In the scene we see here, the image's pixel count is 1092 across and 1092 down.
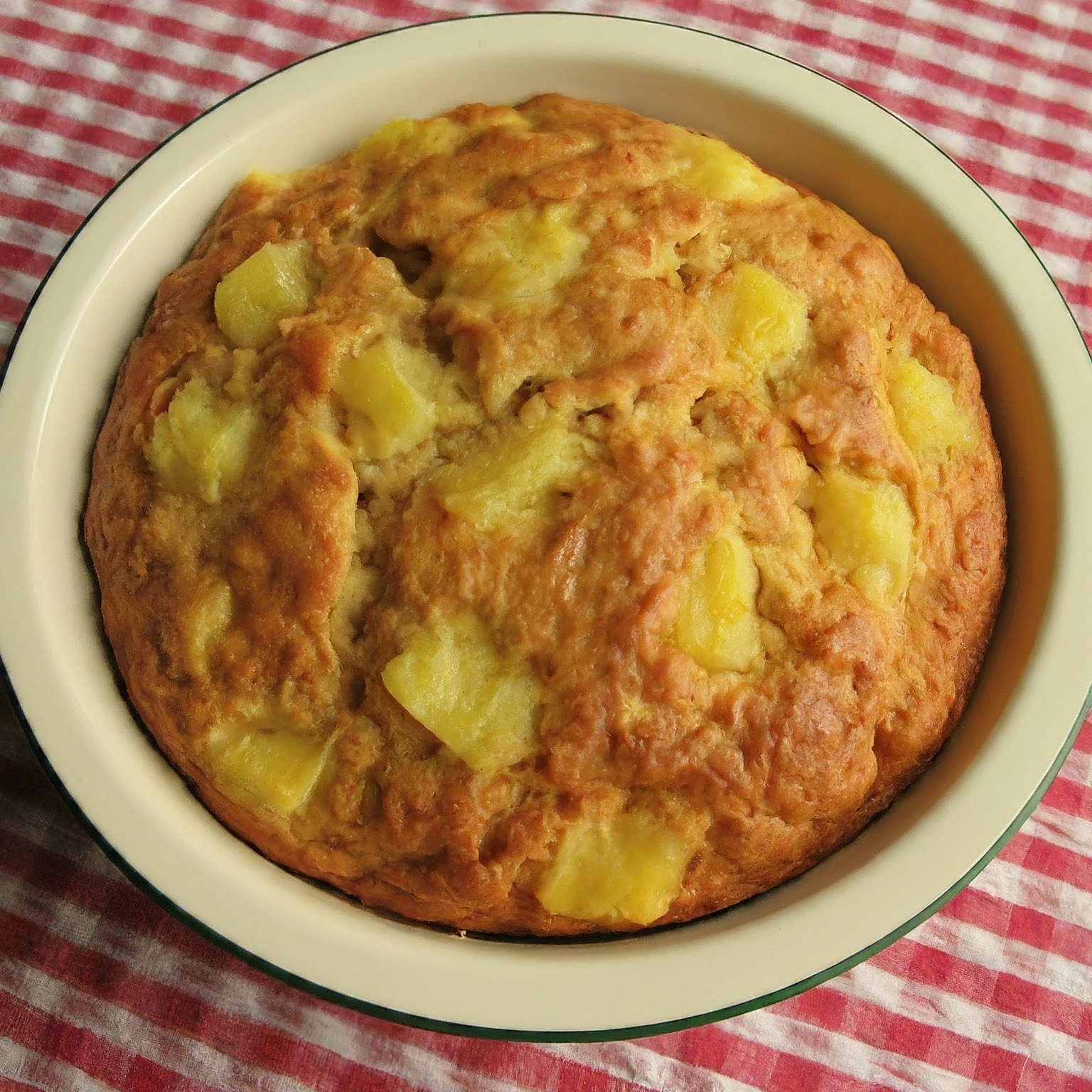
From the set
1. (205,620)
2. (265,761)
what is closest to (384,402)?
(205,620)

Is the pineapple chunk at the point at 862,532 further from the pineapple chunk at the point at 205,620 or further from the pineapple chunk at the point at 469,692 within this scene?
the pineapple chunk at the point at 205,620

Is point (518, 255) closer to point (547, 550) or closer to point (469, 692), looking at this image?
point (547, 550)

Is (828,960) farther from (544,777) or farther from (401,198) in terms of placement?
(401,198)

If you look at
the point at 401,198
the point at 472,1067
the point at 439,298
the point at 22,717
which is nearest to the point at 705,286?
the point at 439,298

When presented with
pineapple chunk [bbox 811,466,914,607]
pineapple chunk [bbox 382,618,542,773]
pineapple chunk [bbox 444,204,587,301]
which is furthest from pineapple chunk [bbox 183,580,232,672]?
pineapple chunk [bbox 811,466,914,607]

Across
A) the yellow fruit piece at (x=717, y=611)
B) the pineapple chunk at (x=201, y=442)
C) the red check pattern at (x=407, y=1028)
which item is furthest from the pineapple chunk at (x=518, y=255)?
the red check pattern at (x=407, y=1028)
